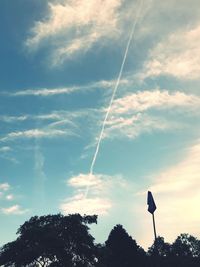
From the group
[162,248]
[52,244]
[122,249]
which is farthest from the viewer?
[162,248]

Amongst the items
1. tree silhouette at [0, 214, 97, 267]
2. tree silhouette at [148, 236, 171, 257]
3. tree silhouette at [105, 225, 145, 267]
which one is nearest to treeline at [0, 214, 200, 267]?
tree silhouette at [0, 214, 97, 267]

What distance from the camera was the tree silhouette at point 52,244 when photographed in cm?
5828

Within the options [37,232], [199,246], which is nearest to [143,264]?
[37,232]

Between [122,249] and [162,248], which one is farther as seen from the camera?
[162,248]

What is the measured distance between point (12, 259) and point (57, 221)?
9276 millimetres

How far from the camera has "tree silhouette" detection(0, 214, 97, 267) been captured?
191 feet

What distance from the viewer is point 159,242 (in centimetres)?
11200

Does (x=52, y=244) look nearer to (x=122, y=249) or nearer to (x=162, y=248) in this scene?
(x=122, y=249)

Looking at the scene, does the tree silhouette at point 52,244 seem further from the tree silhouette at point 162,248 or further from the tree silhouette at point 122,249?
the tree silhouette at point 162,248

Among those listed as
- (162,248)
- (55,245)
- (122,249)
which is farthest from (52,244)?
(162,248)

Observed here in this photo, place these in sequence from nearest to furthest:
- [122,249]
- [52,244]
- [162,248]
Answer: [52,244] < [122,249] < [162,248]

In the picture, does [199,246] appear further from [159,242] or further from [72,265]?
[72,265]

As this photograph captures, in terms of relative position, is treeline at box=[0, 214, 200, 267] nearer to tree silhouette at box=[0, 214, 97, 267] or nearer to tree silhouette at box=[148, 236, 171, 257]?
tree silhouette at box=[0, 214, 97, 267]

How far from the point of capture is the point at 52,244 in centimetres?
5869
